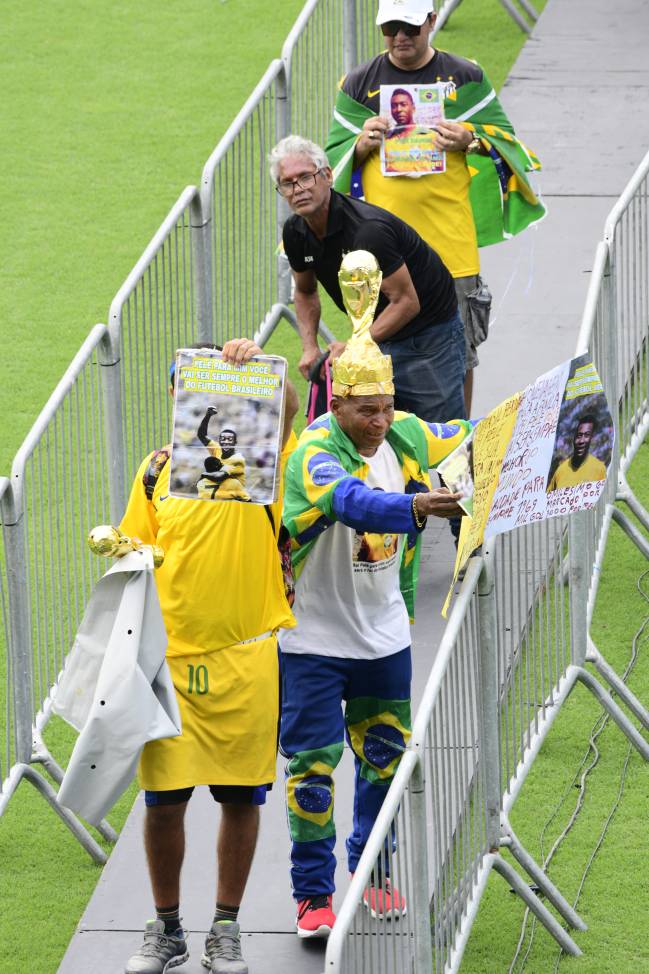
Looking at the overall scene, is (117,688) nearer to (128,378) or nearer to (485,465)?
(485,465)

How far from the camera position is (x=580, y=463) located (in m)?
5.49

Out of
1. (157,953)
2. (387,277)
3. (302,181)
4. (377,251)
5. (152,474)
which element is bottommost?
(157,953)

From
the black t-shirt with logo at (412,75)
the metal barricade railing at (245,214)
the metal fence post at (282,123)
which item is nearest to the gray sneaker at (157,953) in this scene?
the metal barricade railing at (245,214)

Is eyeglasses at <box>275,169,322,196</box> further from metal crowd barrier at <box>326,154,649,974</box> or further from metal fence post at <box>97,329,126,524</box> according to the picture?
metal crowd barrier at <box>326,154,649,974</box>

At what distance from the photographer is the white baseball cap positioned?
26.5 feet

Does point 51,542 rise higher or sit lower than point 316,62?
lower

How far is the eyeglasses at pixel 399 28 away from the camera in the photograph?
8242 mm

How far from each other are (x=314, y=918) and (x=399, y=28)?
12.6 ft

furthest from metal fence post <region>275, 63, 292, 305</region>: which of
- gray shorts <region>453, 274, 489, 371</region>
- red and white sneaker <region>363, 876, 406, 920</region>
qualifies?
red and white sneaker <region>363, 876, 406, 920</region>

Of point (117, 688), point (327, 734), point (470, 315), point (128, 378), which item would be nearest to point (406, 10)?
point (470, 315)

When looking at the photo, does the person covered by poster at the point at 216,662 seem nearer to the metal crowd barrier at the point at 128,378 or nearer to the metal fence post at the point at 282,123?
the metal crowd barrier at the point at 128,378

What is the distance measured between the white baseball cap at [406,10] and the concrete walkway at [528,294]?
194 centimetres

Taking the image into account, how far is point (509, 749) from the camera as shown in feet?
20.5

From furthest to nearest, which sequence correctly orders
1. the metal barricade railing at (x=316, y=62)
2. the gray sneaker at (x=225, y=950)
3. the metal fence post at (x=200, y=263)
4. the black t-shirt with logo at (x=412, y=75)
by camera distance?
the metal barricade railing at (x=316, y=62) < the metal fence post at (x=200, y=263) < the black t-shirt with logo at (x=412, y=75) < the gray sneaker at (x=225, y=950)
